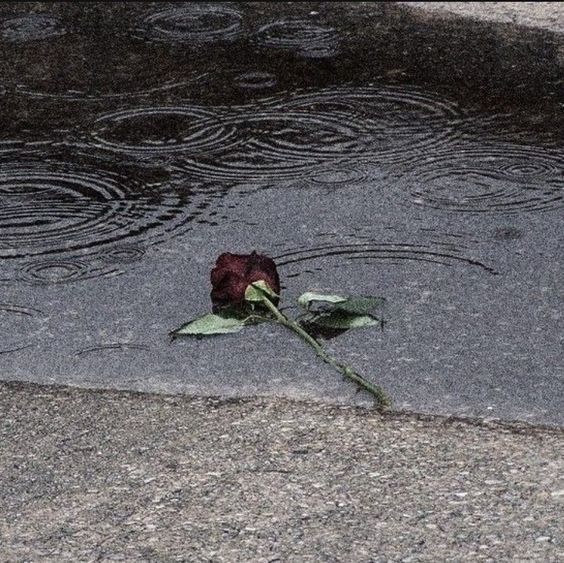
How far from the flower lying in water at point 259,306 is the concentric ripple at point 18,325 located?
14.1 inches

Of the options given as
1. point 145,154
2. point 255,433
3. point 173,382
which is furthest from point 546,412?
point 145,154

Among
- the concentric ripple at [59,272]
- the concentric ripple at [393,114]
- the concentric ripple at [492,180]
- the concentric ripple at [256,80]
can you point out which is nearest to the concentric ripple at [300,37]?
the concentric ripple at [256,80]

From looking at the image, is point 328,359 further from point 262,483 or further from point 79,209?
point 79,209

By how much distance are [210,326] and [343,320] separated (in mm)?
333

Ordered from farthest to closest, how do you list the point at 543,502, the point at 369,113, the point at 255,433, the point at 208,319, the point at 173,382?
the point at 369,113, the point at 208,319, the point at 173,382, the point at 255,433, the point at 543,502

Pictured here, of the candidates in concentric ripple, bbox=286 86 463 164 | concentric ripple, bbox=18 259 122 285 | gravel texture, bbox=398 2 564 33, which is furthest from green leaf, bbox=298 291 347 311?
gravel texture, bbox=398 2 564 33

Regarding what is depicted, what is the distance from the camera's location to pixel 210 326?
3.78 metres

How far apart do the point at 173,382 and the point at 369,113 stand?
209 cm

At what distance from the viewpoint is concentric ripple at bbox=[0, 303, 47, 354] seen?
12.4 feet

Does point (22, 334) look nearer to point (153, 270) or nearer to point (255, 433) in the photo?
point (153, 270)

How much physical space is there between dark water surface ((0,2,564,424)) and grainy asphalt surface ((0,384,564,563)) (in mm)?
126

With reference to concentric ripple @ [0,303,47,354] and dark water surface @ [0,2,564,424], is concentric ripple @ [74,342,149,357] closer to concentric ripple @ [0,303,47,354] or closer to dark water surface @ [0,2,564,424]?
dark water surface @ [0,2,564,424]

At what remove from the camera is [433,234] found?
4.32 m

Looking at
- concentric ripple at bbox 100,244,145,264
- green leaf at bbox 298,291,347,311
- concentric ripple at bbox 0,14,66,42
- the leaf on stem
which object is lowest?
concentric ripple at bbox 100,244,145,264
